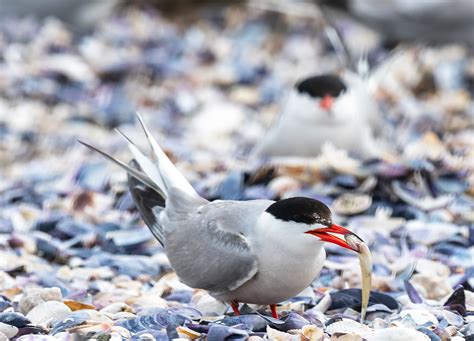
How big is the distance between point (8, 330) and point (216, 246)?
0.45 m

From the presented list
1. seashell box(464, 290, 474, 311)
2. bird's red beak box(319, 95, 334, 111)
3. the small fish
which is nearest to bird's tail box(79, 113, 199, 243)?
the small fish

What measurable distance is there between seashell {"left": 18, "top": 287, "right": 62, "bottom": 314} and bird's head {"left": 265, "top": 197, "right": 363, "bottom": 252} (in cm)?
57

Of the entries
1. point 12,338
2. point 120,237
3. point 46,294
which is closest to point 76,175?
point 120,237

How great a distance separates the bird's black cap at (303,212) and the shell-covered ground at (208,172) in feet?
0.69

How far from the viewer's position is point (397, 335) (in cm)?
195

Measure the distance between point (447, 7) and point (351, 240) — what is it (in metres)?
3.08

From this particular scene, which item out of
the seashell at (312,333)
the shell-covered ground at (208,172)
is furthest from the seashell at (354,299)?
the seashell at (312,333)

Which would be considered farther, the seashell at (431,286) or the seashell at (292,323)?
the seashell at (431,286)

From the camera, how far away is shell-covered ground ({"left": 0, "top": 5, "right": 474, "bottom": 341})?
7.24 feet

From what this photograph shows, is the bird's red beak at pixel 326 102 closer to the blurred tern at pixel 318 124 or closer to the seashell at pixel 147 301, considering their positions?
the blurred tern at pixel 318 124

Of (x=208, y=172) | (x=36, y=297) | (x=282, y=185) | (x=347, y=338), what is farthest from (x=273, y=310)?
(x=208, y=172)

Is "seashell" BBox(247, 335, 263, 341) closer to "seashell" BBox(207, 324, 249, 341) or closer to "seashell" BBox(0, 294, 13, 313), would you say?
"seashell" BBox(207, 324, 249, 341)

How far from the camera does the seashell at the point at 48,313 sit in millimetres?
2160

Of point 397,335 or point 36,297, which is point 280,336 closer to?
point 397,335
